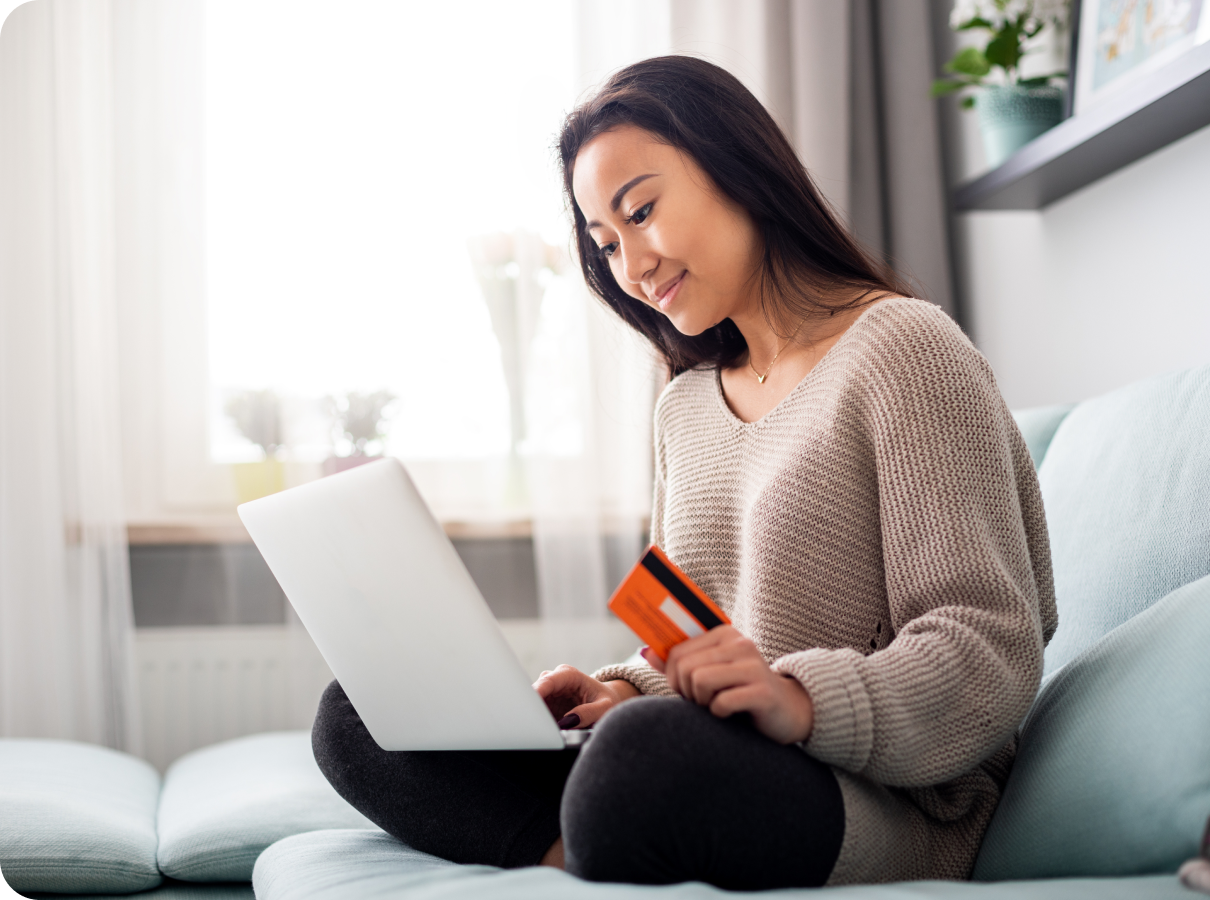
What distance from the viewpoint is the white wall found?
4.44 feet

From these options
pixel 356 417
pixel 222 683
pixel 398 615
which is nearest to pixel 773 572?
pixel 398 615

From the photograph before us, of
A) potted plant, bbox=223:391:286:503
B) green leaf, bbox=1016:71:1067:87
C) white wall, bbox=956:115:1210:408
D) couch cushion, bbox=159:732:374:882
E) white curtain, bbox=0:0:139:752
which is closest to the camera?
couch cushion, bbox=159:732:374:882

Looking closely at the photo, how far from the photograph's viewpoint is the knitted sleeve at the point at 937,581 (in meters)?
0.69

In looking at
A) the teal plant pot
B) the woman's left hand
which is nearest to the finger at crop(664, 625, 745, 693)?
the woman's left hand

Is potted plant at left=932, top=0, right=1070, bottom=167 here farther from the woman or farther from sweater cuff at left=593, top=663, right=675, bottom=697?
sweater cuff at left=593, top=663, right=675, bottom=697

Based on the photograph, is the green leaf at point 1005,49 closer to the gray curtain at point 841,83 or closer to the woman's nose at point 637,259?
the gray curtain at point 841,83

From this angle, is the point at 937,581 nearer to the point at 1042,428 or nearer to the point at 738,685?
the point at 738,685

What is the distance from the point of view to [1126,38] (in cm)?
139

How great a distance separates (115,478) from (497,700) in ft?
4.83

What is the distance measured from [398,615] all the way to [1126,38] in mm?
1298

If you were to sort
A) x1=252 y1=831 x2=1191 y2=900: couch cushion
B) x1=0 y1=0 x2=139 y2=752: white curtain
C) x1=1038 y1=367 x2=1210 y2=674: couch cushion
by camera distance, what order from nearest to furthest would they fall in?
x1=252 y1=831 x2=1191 y2=900: couch cushion < x1=1038 y1=367 x2=1210 y2=674: couch cushion < x1=0 y1=0 x2=139 y2=752: white curtain

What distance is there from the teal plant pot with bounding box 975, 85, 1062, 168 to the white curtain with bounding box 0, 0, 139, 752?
1611 millimetres

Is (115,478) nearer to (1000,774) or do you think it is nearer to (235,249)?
(235,249)

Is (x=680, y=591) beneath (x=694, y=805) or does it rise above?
above
